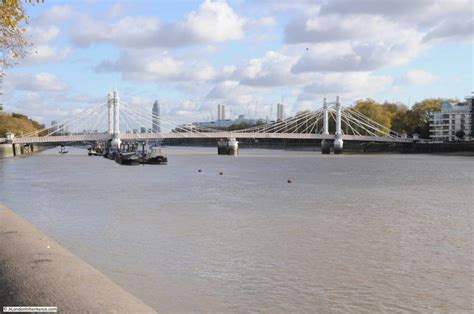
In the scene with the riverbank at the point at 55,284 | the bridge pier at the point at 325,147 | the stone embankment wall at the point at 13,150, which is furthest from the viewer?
the bridge pier at the point at 325,147

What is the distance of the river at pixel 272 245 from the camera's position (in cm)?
799

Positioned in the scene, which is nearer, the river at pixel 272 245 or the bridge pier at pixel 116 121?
the river at pixel 272 245

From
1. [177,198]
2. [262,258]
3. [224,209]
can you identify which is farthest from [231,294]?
[177,198]

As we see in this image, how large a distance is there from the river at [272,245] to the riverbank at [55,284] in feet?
4.14

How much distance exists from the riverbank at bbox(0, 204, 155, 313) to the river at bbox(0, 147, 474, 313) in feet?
4.14

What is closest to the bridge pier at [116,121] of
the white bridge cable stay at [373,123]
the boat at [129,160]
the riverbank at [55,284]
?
the boat at [129,160]

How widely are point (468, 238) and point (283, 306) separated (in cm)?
668

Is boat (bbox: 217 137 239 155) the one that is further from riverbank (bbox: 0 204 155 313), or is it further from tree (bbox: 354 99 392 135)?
riverbank (bbox: 0 204 155 313)

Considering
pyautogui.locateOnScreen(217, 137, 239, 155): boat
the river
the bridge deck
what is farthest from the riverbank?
pyautogui.locateOnScreen(217, 137, 239, 155): boat

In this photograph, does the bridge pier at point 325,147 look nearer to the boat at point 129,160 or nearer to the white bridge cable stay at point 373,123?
the white bridge cable stay at point 373,123

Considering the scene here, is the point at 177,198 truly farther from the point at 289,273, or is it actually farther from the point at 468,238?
the point at 289,273

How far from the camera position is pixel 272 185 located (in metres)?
28.0

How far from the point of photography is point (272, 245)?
11766 millimetres

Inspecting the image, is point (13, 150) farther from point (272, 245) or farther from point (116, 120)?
point (272, 245)
